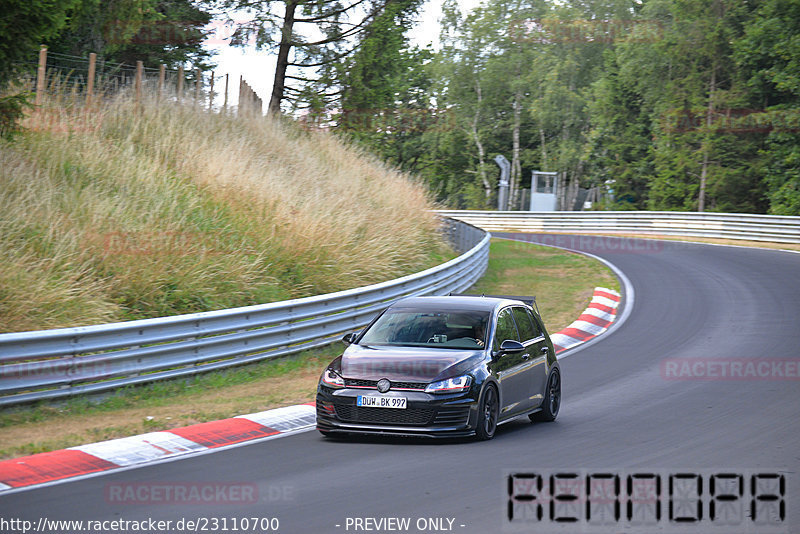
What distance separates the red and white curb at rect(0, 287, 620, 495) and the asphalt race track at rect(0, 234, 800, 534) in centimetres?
32

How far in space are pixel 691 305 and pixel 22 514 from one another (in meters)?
18.0

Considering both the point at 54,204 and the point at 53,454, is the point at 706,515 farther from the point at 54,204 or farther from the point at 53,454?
the point at 54,204

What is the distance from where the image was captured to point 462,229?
30594 millimetres

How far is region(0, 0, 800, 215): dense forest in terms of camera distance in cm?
3111

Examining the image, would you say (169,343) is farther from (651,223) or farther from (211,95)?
(651,223)

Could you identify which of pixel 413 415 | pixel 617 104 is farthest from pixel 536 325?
pixel 617 104

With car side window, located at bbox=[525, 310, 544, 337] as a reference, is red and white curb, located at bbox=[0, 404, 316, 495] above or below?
below

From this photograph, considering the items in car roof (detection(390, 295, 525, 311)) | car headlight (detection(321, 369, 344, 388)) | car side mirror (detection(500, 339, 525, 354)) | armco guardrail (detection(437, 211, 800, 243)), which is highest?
armco guardrail (detection(437, 211, 800, 243))

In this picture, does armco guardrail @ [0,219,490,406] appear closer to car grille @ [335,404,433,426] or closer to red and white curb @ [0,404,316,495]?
red and white curb @ [0,404,316,495]

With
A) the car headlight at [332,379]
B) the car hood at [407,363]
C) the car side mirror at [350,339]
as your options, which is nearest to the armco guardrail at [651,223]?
the car side mirror at [350,339]

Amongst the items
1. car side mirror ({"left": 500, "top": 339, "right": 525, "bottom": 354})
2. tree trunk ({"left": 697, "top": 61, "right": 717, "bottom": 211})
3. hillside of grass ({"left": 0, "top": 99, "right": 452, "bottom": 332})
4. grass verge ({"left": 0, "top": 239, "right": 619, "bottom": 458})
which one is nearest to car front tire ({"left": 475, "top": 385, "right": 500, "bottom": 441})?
car side mirror ({"left": 500, "top": 339, "right": 525, "bottom": 354})

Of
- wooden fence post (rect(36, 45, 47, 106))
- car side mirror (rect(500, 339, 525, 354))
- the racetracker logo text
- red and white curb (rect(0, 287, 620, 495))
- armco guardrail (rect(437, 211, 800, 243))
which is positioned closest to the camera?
red and white curb (rect(0, 287, 620, 495))

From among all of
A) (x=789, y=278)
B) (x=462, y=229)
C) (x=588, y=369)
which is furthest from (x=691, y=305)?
(x=462, y=229)

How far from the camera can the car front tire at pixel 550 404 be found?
1109cm
